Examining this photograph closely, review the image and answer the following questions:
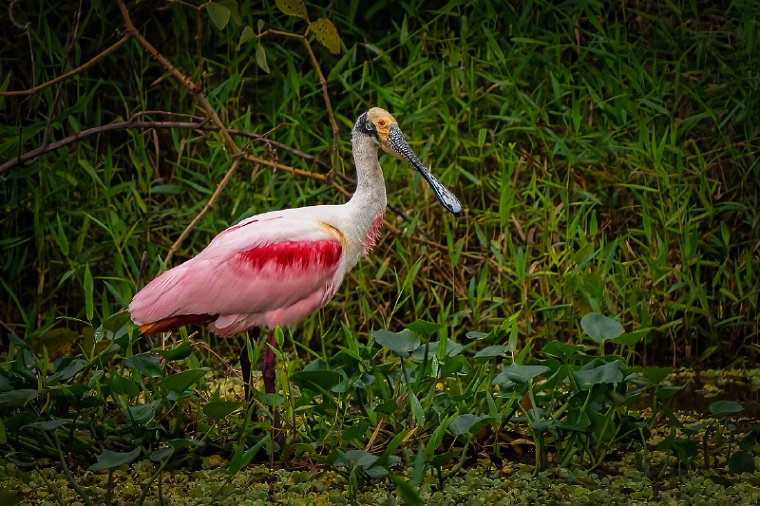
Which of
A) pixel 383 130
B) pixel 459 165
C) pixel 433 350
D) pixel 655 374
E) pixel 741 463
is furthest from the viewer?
pixel 459 165

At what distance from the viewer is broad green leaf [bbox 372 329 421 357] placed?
14.8 feet

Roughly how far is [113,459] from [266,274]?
122 cm

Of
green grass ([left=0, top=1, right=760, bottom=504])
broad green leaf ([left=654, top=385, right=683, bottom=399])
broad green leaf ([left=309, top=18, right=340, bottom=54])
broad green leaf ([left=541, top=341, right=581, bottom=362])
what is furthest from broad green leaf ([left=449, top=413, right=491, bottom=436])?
broad green leaf ([left=309, top=18, right=340, bottom=54])

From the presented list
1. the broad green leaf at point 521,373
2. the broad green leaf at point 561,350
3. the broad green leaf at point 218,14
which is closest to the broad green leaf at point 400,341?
the broad green leaf at point 521,373

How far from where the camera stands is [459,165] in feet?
21.6

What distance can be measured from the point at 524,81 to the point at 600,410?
2.69m

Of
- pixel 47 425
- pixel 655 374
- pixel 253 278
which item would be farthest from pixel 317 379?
pixel 655 374

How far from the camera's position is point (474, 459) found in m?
4.59

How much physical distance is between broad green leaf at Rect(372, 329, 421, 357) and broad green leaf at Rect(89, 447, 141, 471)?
3.21 ft

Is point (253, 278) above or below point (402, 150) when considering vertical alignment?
below

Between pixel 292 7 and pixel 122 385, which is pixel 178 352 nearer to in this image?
pixel 122 385

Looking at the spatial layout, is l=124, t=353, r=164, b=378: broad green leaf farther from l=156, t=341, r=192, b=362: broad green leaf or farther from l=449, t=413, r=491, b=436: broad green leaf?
l=449, t=413, r=491, b=436: broad green leaf

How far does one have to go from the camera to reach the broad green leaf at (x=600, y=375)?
14.3 feet

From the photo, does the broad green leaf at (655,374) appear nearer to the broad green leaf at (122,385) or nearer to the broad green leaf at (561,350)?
the broad green leaf at (561,350)
